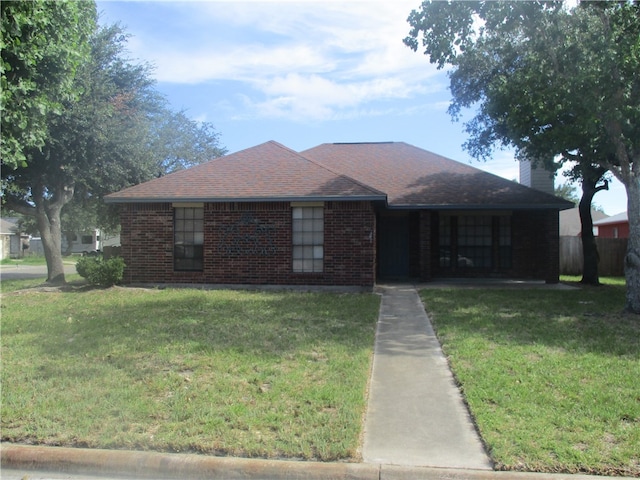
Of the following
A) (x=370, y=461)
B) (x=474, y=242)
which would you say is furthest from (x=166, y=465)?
(x=474, y=242)

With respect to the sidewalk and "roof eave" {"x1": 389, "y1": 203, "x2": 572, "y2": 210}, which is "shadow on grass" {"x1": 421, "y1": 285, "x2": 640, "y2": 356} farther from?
the sidewalk

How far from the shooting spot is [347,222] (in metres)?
14.0

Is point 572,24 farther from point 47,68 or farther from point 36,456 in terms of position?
point 36,456

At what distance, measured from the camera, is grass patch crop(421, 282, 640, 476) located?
13.6 ft

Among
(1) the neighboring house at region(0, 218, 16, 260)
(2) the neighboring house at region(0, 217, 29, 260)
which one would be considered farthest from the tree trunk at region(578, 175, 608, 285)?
(1) the neighboring house at region(0, 218, 16, 260)

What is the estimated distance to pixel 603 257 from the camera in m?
22.5

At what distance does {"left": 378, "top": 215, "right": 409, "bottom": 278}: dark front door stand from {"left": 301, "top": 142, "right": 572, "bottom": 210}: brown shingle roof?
3.69ft

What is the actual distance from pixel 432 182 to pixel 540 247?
404 cm

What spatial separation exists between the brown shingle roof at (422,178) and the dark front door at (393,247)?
1.13m

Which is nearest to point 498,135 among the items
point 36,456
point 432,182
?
point 432,182

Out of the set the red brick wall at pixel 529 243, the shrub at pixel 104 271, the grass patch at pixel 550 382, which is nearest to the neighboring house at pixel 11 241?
Answer: the shrub at pixel 104 271

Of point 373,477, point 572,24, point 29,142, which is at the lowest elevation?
point 373,477

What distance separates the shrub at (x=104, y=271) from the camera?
14.3m

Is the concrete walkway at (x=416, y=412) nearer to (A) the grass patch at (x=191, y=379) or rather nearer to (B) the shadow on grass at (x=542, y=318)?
(A) the grass patch at (x=191, y=379)
